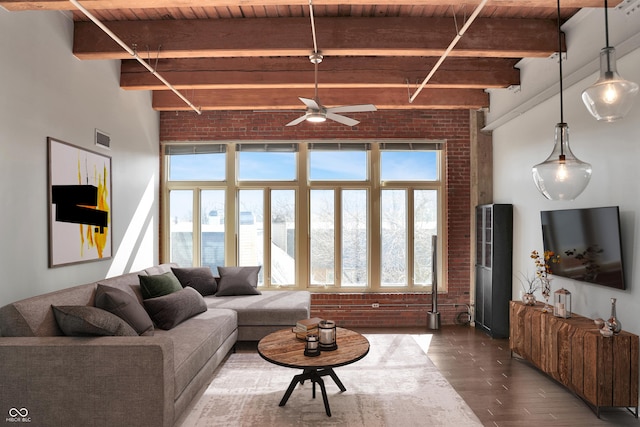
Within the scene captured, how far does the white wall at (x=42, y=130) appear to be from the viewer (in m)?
3.16

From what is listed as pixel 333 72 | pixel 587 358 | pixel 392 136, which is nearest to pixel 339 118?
pixel 333 72

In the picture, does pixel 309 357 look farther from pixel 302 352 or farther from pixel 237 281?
pixel 237 281

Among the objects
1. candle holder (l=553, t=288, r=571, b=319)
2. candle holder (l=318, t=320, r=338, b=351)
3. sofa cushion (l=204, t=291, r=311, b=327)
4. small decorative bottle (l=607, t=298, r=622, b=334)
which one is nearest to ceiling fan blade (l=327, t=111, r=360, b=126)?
candle holder (l=318, t=320, r=338, b=351)

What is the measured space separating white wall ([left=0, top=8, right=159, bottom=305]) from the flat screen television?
184 inches

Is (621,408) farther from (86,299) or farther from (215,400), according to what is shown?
(86,299)

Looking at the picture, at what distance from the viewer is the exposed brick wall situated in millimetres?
6195

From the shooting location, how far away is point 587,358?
3227 millimetres

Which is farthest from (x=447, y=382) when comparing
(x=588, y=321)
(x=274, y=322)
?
(x=274, y=322)

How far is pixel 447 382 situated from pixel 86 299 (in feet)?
10.6

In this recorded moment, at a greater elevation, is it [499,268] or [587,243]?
[587,243]

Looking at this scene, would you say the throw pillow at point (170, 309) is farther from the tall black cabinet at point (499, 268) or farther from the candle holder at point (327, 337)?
the tall black cabinet at point (499, 268)

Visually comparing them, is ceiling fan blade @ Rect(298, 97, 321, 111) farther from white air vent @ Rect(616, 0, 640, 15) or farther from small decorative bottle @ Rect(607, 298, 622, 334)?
small decorative bottle @ Rect(607, 298, 622, 334)

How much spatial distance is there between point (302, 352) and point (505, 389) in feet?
6.29

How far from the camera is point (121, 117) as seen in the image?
505 cm
